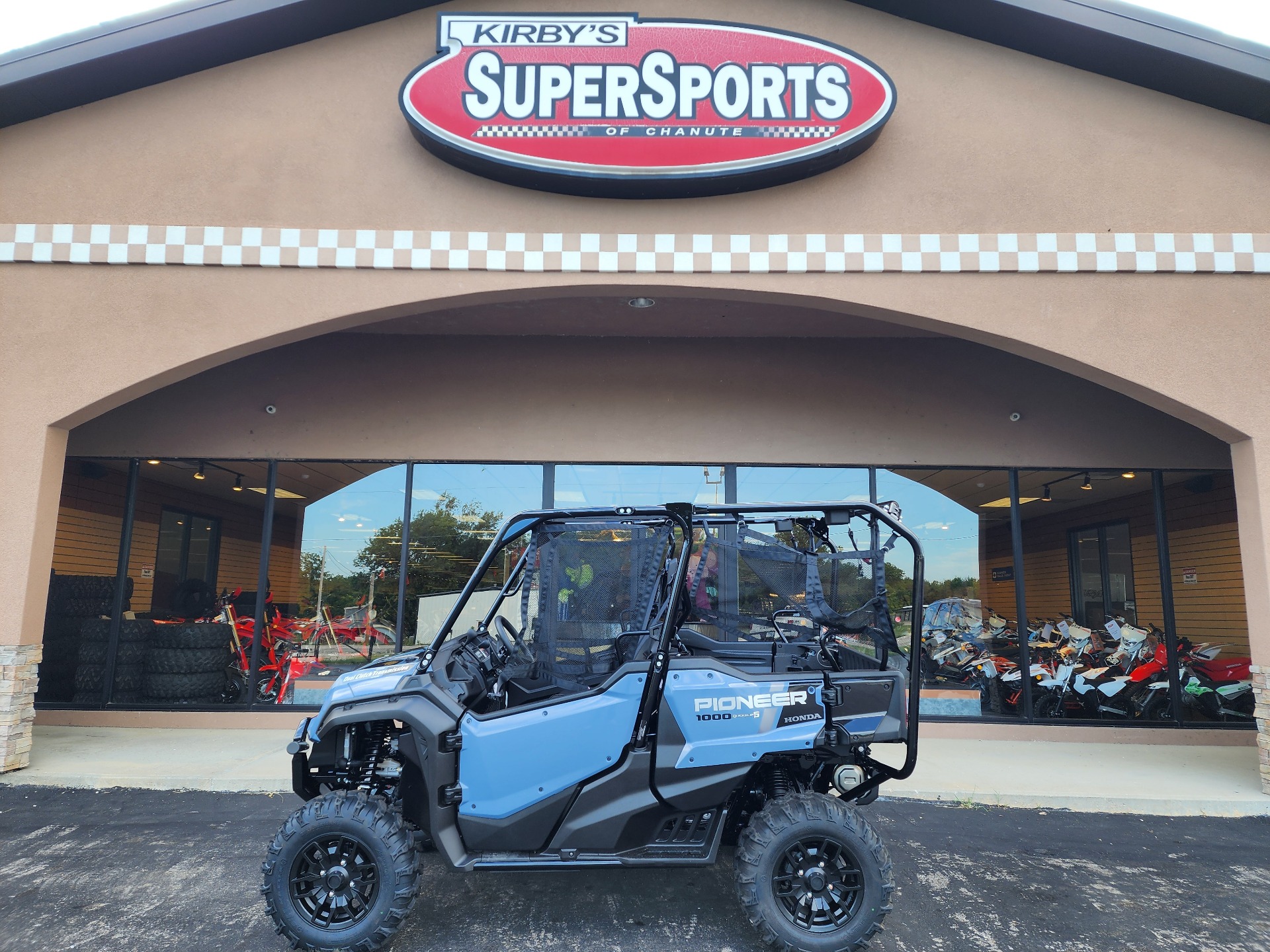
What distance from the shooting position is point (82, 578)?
8.06 meters

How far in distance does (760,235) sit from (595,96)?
183 cm

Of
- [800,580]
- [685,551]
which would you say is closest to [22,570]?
[685,551]

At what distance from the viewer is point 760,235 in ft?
20.8

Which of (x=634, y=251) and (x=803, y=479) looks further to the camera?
(x=803, y=479)

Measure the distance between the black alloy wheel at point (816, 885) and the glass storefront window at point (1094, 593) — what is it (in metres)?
5.67

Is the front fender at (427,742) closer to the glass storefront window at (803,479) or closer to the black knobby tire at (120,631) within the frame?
the glass storefront window at (803,479)

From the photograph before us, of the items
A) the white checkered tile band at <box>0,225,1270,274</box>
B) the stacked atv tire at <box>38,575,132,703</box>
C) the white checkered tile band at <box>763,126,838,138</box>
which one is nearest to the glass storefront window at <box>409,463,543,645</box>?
the white checkered tile band at <box>0,225,1270,274</box>

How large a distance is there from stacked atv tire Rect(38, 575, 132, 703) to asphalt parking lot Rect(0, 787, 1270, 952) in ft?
9.50

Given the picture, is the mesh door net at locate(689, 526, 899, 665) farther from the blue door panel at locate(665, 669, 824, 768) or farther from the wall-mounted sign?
the wall-mounted sign

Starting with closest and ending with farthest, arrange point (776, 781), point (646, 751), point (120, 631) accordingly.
A: point (646, 751)
point (776, 781)
point (120, 631)

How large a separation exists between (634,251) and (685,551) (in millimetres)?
3578

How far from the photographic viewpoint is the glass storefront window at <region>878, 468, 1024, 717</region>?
802cm

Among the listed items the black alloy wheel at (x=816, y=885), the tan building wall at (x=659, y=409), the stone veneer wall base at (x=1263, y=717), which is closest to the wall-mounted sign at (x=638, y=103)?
the tan building wall at (x=659, y=409)

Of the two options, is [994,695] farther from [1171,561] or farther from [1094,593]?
[1171,561]
